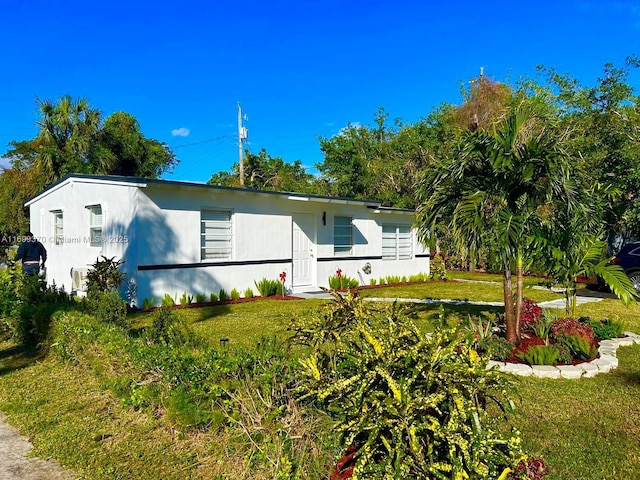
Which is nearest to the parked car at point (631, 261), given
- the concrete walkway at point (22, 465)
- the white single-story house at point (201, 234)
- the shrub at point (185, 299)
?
the white single-story house at point (201, 234)

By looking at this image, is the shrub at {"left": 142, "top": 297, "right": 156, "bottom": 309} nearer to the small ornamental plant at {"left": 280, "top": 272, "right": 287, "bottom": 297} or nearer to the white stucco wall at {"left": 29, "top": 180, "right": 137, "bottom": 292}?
the white stucco wall at {"left": 29, "top": 180, "right": 137, "bottom": 292}

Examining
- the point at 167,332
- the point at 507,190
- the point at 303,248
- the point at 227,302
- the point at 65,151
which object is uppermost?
the point at 65,151

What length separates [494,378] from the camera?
2.55 meters

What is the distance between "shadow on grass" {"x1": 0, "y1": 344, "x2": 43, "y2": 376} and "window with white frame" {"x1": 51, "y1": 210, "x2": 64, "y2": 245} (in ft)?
24.5

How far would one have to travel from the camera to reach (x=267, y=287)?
12938mm

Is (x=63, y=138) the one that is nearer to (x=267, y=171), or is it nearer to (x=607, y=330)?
(x=267, y=171)

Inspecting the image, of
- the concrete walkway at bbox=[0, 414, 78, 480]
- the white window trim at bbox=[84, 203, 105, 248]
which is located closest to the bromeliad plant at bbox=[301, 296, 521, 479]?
the concrete walkway at bbox=[0, 414, 78, 480]

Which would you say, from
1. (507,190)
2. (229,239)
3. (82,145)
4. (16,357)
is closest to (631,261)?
(507,190)

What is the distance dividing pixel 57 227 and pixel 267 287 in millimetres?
6784

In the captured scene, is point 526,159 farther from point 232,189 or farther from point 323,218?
point 323,218

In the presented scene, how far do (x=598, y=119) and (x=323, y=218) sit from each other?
10.0 meters

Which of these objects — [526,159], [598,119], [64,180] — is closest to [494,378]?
[526,159]

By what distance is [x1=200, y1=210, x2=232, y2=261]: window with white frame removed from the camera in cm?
1197

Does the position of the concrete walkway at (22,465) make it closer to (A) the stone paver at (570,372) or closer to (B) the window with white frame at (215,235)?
(A) the stone paver at (570,372)
